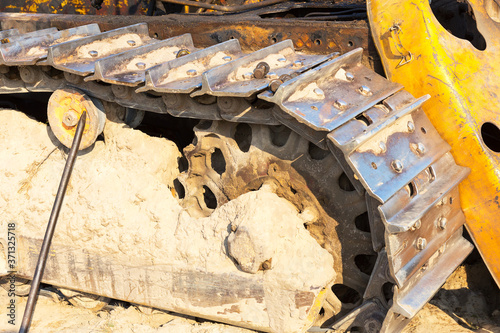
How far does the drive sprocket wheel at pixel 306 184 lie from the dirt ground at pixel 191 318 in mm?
412

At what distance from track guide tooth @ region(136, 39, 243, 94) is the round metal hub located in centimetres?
60

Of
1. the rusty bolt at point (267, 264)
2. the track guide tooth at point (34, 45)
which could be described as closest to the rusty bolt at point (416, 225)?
the rusty bolt at point (267, 264)

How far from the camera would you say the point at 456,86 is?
9.27ft

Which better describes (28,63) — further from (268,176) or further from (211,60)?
(268,176)

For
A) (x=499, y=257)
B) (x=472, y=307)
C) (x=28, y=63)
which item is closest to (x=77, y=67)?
(x=28, y=63)

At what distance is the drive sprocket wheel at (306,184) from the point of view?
2.90m

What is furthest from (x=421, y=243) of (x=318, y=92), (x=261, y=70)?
(x=261, y=70)

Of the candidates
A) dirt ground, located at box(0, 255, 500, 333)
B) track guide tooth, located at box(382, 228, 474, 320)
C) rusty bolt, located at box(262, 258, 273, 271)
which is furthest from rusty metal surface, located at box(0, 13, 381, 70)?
dirt ground, located at box(0, 255, 500, 333)

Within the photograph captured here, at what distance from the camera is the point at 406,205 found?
8.52 feet

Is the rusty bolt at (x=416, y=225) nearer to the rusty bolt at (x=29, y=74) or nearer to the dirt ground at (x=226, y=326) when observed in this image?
the dirt ground at (x=226, y=326)

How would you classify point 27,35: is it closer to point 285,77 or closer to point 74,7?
point 74,7

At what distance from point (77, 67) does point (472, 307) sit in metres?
2.48

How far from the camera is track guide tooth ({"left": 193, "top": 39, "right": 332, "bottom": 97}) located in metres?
2.66

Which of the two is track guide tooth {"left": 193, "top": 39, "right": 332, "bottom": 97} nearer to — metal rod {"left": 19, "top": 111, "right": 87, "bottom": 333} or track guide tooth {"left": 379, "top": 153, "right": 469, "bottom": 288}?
track guide tooth {"left": 379, "top": 153, "right": 469, "bottom": 288}
